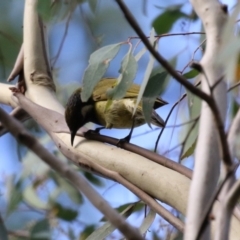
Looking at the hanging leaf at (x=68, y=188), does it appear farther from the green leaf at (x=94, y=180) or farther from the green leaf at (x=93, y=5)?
the green leaf at (x=93, y=5)

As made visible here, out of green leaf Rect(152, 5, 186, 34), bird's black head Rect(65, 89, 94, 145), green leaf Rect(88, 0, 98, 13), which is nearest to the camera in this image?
green leaf Rect(88, 0, 98, 13)

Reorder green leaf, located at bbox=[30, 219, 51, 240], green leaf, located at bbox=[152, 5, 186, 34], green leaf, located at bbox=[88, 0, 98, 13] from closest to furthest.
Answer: green leaf, located at bbox=[30, 219, 51, 240] < green leaf, located at bbox=[88, 0, 98, 13] < green leaf, located at bbox=[152, 5, 186, 34]

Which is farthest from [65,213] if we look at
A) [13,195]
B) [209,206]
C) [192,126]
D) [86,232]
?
[209,206]

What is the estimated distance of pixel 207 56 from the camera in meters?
0.76

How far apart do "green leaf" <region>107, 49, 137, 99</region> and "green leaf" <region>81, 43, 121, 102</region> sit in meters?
0.04

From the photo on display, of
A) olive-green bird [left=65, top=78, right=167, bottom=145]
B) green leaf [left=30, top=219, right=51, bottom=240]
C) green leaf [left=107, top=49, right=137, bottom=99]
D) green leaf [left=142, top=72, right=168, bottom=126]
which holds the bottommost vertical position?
olive-green bird [left=65, top=78, right=167, bottom=145]

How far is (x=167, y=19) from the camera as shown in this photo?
71.0 inches

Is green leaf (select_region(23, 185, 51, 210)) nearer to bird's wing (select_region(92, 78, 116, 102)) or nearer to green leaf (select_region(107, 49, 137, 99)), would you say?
bird's wing (select_region(92, 78, 116, 102))

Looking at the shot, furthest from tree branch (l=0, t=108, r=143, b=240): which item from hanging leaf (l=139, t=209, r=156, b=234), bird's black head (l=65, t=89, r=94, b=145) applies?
bird's black head (l=65, t=89, r=94, b=145)

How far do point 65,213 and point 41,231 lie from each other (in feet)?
2.49

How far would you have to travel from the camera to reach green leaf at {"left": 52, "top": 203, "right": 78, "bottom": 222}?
183 centimetres

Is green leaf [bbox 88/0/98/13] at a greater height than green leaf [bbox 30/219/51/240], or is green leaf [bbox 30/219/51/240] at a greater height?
green leaf [bbox 88/0/98/13]

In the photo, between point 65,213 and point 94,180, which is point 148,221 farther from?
point 94,180

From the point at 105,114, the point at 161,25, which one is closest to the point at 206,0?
the point at 161,25
